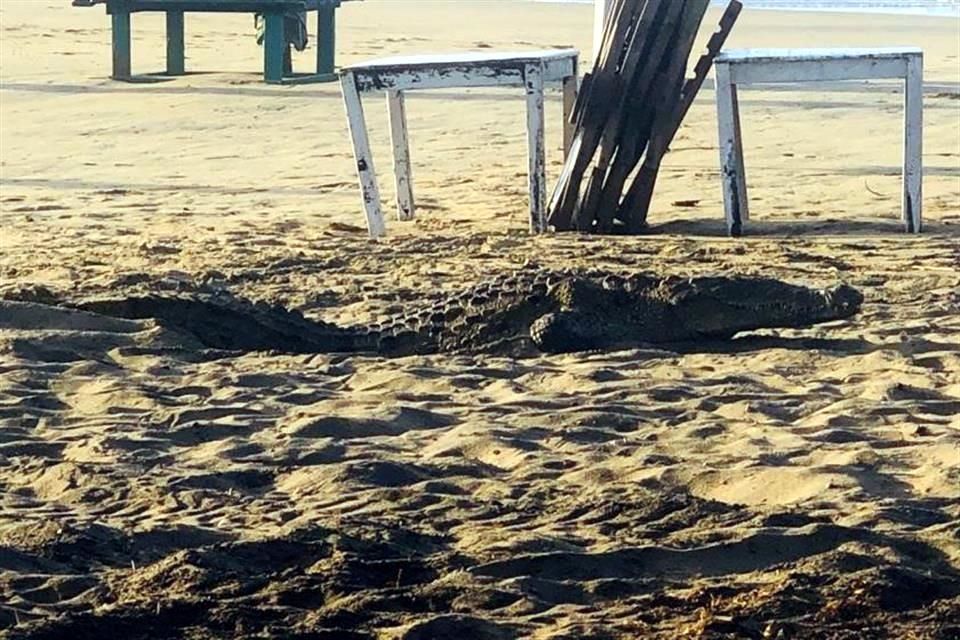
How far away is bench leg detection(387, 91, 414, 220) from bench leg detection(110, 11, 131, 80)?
666 centimetres

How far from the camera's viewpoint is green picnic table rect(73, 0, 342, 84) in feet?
44.1

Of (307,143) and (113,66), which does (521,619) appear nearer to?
(307,143)

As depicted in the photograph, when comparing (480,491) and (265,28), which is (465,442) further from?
(265,28)

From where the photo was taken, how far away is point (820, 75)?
6867mm

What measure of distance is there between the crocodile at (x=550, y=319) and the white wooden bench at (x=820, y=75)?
1.97 meters

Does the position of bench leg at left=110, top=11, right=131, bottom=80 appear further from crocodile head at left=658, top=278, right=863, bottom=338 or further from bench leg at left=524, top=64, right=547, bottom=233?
crocodile head at left=658, top=278, right=863, bottom=338

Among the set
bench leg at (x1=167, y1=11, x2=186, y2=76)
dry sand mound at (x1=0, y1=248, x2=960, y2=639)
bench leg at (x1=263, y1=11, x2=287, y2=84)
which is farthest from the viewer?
bench leg at (x1=167, y1=11, x2=186, y2=76)

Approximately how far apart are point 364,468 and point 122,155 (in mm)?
6798

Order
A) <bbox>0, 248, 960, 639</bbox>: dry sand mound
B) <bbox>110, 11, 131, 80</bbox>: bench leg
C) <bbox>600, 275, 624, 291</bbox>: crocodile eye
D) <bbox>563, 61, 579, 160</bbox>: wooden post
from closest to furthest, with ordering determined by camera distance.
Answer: <bbox>0, 248, 960, 639</bbox>: dry sand mound < <bbox>600, 275, 624, 291</bbox>: crocodile eye < <bbox>563, 61, 579, 160</bbox>: wooden post < <bbox>110, 11, 131, 80</bbox>: bench leg

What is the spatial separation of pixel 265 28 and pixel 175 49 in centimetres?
121

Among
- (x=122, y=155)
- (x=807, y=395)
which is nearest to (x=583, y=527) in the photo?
(x=807, y=395)

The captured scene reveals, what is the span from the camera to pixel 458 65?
22.7 ft

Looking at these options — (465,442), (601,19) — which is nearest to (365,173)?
(601,19)

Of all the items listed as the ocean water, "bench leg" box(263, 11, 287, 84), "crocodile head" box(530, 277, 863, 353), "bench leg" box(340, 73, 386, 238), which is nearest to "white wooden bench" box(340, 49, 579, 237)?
"bench leg" box(340, 73, 386, 238)
